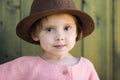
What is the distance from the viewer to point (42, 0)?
2.10 metres

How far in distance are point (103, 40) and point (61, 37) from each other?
0.62 m

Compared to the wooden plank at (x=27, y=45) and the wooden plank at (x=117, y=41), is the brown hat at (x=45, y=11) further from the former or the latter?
the wooden plank at (x=117, y=41)

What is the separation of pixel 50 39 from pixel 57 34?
5 cm

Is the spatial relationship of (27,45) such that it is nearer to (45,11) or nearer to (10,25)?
(10,25)

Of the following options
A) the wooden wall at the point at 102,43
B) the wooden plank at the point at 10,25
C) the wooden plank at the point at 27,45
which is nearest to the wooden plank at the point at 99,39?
the wooden wall at the point at 102,43

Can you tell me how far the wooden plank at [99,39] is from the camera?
8.57 ft

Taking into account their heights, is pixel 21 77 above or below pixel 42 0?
below

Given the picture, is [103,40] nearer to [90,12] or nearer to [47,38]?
[90,12]

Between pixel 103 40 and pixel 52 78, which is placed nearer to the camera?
pixel 52 78

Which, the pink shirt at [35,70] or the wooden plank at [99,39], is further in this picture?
the wooden plank at [99,39]

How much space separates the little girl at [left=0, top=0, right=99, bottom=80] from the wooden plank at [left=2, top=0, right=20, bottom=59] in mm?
255

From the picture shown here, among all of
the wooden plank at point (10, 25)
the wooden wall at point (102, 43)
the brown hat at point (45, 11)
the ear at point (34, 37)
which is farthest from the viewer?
the wooden wall at point (102, 43)

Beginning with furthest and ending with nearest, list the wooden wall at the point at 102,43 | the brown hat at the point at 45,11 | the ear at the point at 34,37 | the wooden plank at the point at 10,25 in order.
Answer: the wooden wall at the point at 102,43
the wooden plank at the point at 10,25
the ear at the point at 34,37
the brown hat at the point at 45,11

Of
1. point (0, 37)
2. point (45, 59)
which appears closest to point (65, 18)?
point (45, 59)
